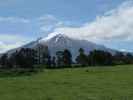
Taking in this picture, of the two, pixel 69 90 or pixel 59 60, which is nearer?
pixel 69 90

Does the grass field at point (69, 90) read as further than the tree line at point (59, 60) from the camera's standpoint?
No

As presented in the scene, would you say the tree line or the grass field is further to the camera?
the tree line

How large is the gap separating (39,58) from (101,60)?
34526 mm

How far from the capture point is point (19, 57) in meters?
184

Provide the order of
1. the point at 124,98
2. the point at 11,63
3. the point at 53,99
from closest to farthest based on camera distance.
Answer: the point at 124,98 < the point at 53,99 < the point at 11,63

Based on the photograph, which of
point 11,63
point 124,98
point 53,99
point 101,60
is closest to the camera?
point 124,98

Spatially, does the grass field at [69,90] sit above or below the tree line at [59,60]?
below

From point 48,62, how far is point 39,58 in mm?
5213

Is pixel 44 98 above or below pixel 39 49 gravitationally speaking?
below

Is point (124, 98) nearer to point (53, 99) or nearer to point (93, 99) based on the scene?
point (93, 99)

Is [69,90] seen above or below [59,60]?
below

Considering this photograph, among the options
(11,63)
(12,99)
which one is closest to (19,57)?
(11,63)

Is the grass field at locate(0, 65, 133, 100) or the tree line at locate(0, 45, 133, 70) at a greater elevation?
the tree line at locate(0, 45, 133, 70)

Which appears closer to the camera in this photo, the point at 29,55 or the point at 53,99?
the point at 53,99
